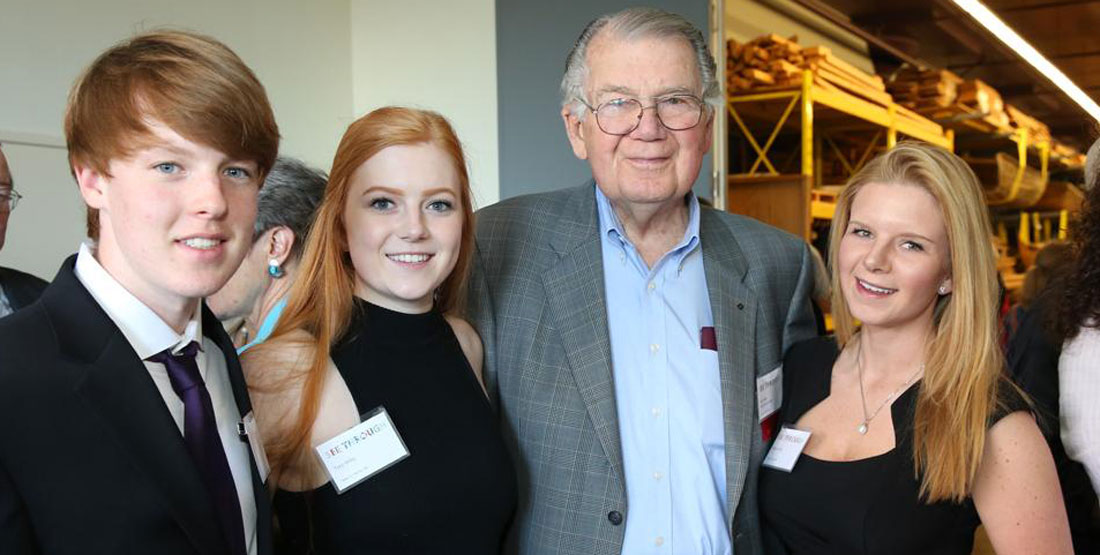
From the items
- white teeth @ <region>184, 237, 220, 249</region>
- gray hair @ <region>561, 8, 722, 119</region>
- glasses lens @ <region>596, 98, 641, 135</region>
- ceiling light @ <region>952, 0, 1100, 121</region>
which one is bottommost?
white teeth @ <region>184, 237, 220, 249</region>

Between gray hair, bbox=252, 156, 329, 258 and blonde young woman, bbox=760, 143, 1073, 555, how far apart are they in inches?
58.5

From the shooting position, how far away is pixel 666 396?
2.12m

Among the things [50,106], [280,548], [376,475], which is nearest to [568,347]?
[376,475]

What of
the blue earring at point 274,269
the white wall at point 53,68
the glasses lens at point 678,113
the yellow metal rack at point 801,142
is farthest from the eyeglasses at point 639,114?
the yellow metal rack at point 801,142

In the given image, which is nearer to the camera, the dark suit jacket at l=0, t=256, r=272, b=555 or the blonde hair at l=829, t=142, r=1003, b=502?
the dark suit jacket at l=0, t=256, r=272, b=555

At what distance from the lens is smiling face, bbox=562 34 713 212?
2.10 m

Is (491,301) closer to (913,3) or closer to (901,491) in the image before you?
(901,491)

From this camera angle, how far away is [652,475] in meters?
2.05

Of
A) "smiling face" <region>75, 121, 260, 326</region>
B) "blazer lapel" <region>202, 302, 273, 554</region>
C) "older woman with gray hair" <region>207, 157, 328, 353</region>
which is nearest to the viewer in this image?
"smiling face" <region>75, 121, 260, 326</region>

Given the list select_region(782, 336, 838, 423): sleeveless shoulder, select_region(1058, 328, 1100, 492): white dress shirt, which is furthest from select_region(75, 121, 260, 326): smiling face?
select_region(1058, 328, 1100, 492): white dress shirt

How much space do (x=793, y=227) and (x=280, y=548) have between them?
12.8 ft

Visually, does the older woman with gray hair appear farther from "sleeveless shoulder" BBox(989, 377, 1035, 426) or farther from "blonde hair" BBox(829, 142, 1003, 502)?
"sleeveless shoulder" BBox(989, 377, 1035, 426)

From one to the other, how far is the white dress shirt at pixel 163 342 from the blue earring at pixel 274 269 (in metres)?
1.21

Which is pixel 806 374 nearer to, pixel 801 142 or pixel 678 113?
pixel 678 113
